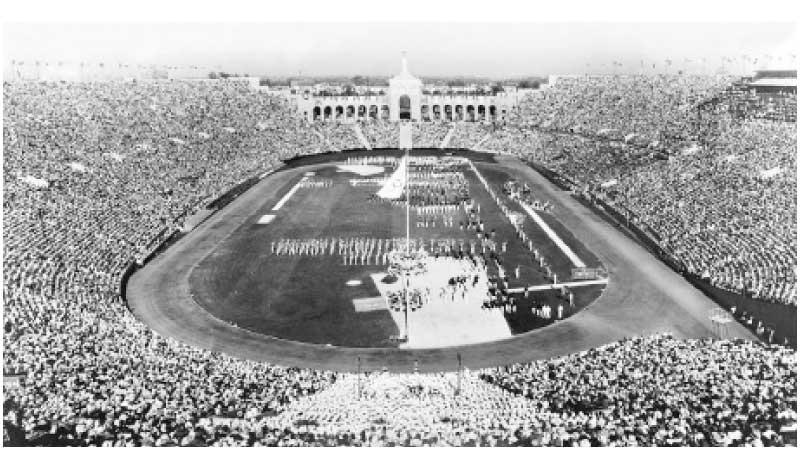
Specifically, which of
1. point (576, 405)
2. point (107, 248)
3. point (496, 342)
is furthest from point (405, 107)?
point (576, 405)

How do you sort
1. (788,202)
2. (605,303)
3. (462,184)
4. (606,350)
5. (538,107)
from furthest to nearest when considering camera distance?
(538,107), (462,184), (788,202), (605,303), (606,350)

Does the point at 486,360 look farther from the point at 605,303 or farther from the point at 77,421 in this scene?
the point at 77,421

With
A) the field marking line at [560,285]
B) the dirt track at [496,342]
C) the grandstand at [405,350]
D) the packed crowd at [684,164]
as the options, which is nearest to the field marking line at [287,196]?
the grandstand at [405,350]

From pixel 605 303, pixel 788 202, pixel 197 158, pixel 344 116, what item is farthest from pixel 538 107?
pixel 605 303

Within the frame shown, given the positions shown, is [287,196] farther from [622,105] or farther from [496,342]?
[622,105]

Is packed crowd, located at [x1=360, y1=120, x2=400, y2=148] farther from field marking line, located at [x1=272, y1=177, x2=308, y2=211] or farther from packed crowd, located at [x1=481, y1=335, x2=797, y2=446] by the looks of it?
packed crowd, located at [x1=481, y1=335, x2=797, y2=446]

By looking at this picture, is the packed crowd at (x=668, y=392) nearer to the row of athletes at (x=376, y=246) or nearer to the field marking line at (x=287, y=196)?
the row of athletes at (x=376, y=246)

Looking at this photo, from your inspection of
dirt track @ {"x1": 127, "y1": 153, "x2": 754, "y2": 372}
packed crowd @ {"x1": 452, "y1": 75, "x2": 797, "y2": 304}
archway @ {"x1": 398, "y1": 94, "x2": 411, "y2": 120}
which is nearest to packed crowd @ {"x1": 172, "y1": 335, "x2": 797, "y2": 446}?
dirt track @ {"x1": 127, "y1": 153, "x2": 754, "y2": 372}
